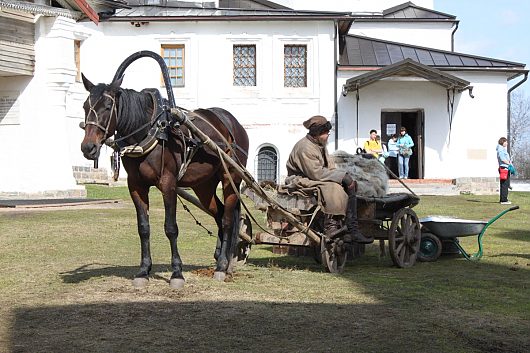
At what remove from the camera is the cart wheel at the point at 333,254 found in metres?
10.2

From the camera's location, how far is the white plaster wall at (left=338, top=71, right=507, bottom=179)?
33.5 meters

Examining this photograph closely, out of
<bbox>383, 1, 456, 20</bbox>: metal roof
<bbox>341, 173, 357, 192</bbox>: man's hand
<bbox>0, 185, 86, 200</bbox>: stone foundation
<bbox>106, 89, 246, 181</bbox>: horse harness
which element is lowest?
<bbox>0, 185, 86, 200</bbox>: stone foundation

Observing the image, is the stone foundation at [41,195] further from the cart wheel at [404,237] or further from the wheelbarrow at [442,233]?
the cart wheel at [404,237]

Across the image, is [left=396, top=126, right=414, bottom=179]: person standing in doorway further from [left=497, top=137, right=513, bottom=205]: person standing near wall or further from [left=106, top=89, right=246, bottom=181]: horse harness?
[left=106, top=89, right=246, bottom=181]: horse harness

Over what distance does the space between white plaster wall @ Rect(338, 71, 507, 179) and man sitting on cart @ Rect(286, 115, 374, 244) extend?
22.8 m

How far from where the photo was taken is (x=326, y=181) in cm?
1036

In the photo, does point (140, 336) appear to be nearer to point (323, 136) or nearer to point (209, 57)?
point (323, 136)

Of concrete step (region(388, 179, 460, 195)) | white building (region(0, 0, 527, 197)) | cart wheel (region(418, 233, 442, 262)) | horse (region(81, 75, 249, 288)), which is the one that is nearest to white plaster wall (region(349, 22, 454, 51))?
white building (region(0, 0, 527, 197))

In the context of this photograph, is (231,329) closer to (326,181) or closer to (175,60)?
(326,181)

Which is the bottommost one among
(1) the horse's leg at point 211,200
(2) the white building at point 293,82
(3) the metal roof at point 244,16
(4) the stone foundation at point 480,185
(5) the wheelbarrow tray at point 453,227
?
(4) the stone foundation at point 480,185

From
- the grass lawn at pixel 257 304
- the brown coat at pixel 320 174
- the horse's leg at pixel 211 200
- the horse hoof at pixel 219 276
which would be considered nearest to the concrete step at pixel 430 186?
the grass lawn at pixel 257 304

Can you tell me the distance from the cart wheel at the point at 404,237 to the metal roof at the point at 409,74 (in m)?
20.5

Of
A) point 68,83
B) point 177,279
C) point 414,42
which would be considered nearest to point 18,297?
point 177,279

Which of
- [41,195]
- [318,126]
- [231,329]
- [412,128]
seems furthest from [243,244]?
[412,128]
